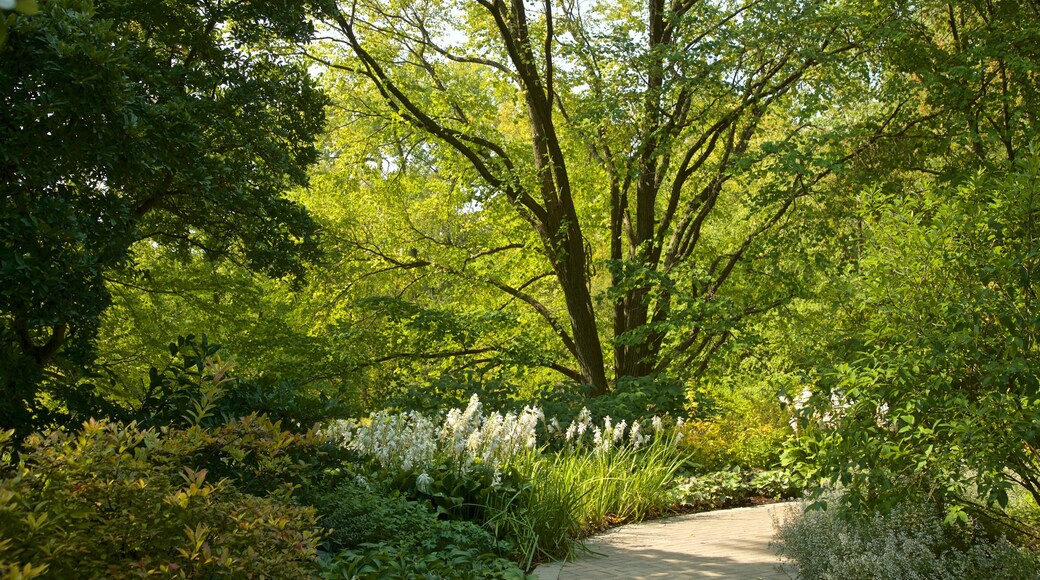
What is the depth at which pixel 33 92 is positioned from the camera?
524cm

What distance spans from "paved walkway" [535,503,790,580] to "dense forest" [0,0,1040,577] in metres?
0.41

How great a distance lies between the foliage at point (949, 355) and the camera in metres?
4.05

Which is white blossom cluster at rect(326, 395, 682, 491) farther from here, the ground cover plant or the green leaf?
the green leaf

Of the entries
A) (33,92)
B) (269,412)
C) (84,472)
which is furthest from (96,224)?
(84,472)

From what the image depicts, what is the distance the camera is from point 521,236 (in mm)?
14773

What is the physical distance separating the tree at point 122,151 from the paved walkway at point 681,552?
11.5ft

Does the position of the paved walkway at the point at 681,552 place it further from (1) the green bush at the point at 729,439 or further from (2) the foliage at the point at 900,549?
(1) the green bush at the point at 729,439

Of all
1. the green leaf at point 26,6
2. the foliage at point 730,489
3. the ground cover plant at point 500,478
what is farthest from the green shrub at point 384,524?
the green leaf at point 26,6

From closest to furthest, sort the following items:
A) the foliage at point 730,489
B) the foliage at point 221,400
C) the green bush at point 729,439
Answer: the foliage at point 221,400 → the foliage at point 730,489 → the green bush at point 729,439

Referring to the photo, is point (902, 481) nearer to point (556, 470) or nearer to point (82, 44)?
point (556, 470)

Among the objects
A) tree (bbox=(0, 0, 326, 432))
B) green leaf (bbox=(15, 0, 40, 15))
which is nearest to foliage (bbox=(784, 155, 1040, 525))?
green leaf (bbox=(15, 0, 40, 15))

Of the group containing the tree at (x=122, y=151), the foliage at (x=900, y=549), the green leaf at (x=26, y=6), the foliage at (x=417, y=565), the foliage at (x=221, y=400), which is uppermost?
the tree at (x=122, y=151)

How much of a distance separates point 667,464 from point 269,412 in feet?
15.7

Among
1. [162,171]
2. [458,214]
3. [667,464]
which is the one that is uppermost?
[458,214]
